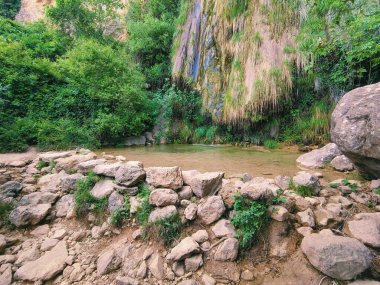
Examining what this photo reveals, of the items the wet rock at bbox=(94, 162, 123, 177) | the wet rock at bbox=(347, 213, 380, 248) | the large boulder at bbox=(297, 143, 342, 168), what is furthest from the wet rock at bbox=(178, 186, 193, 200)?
the large boulder at bbox=(297, 143, 342, 168)

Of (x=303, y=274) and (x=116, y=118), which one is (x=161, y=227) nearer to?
(x=303, y=274)

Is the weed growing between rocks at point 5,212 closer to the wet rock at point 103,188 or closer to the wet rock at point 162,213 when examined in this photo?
the wet rock at point 103,188

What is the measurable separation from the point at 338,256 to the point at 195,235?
108 centimetres

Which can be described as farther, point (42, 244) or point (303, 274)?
point (42, 244)

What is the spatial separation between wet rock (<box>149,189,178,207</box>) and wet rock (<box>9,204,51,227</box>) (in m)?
1.49

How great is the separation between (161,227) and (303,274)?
3.94 feet

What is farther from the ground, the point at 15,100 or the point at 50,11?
the point at 50,11

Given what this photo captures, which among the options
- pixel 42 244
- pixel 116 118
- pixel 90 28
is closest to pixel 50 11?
pixel 90 28

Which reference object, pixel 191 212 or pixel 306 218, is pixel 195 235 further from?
pixel 306 218

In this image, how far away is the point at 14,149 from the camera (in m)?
4.79

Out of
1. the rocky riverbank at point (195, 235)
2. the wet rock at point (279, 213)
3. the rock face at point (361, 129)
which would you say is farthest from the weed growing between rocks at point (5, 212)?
the rock face at point (361, 129)

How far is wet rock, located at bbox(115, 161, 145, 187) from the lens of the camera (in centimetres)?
236

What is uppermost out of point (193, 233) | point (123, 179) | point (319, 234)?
point (123, 179)

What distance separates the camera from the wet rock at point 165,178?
2.19m
